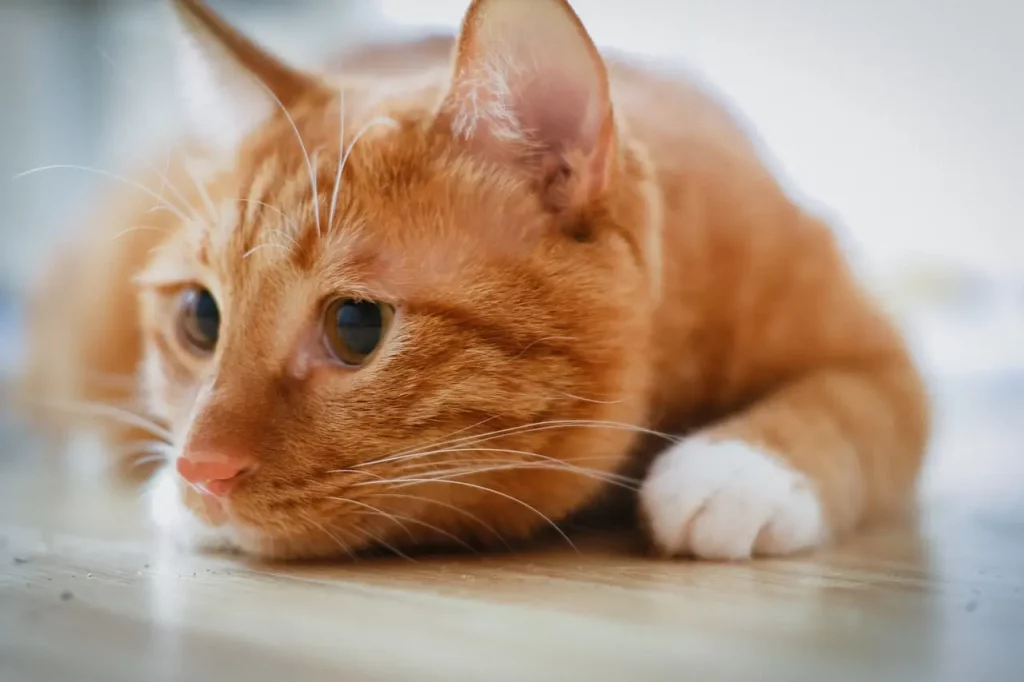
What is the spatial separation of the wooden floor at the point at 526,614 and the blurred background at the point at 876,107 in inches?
10.8

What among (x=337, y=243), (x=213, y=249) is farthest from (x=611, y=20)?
(x=213, y=249)

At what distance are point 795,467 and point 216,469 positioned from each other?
0.60m

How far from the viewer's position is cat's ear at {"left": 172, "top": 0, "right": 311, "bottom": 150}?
3.45ft

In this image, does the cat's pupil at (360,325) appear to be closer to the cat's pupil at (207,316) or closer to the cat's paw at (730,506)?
the cat's pupil at (207,316)

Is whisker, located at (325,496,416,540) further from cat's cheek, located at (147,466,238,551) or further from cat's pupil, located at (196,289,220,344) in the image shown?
cat's pupil, located at (196,289,220,344)

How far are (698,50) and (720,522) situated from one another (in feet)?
1.78

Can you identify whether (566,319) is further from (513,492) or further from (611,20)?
(611,20)

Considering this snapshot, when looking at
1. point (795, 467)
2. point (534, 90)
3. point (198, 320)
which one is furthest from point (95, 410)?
point (795, 467)

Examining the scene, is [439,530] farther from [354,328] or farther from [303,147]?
[303,147]

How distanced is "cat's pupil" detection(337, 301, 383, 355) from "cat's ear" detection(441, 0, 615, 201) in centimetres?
21

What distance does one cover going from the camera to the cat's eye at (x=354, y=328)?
89 centimetres

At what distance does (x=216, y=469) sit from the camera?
85 cm

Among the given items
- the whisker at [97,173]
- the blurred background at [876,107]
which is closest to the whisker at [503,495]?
the blurred background at [876,107]

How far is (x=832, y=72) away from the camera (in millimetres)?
1036
